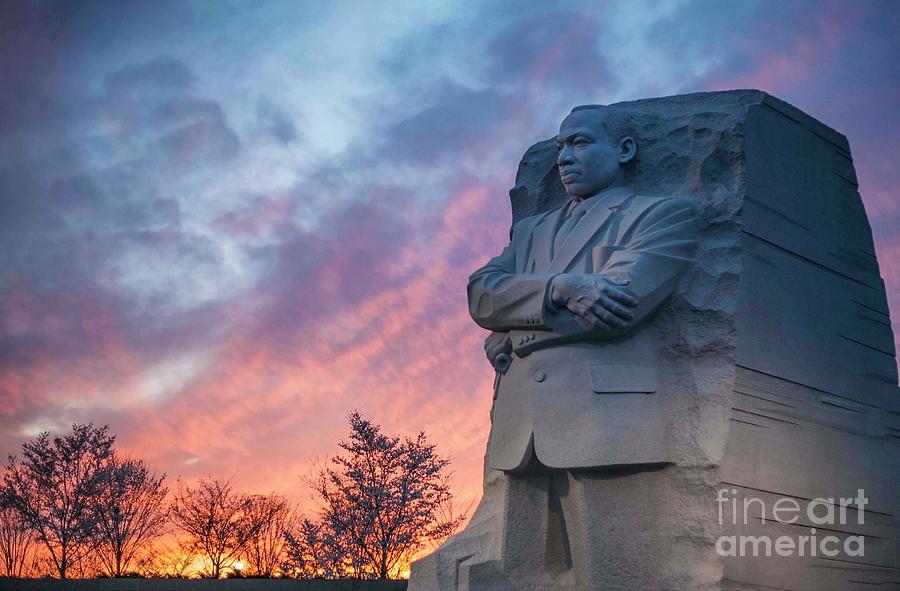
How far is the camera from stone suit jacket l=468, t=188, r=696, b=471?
201 inches

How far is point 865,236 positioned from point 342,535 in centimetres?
1064

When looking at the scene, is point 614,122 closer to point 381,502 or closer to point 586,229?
point 586,229

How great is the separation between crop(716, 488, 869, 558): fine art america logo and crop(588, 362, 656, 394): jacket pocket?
2.16 ft

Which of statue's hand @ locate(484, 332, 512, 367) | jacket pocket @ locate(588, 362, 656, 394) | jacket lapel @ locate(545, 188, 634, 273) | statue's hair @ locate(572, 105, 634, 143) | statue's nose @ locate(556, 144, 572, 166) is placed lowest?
jacket pocket @ locate(588, 362, 656, 394)

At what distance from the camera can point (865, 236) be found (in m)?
6.51

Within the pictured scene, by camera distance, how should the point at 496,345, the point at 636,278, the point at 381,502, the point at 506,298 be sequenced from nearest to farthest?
the point at 636,278
the point at 506,298
the point at 496,345
the point at 381,502

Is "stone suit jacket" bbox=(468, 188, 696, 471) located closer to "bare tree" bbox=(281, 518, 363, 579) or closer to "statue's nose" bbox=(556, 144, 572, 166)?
"statue's nose" bbox=(556, 144, 572, 166)

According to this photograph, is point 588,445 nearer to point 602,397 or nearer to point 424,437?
point 602,397

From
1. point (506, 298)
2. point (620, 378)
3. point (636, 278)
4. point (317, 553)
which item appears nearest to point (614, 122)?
point (636, 278)

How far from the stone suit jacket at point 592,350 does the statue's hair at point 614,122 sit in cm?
37

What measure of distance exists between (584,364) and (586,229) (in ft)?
2.77

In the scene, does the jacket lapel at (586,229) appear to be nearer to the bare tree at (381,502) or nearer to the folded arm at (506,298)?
the folded arm at (506,298)

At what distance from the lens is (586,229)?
18.6 ft

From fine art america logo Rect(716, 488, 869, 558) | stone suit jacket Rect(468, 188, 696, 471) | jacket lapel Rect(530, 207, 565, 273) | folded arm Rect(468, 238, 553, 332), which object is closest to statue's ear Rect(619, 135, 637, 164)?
stone suit jacket Rect(468, 188, 696, 471)
